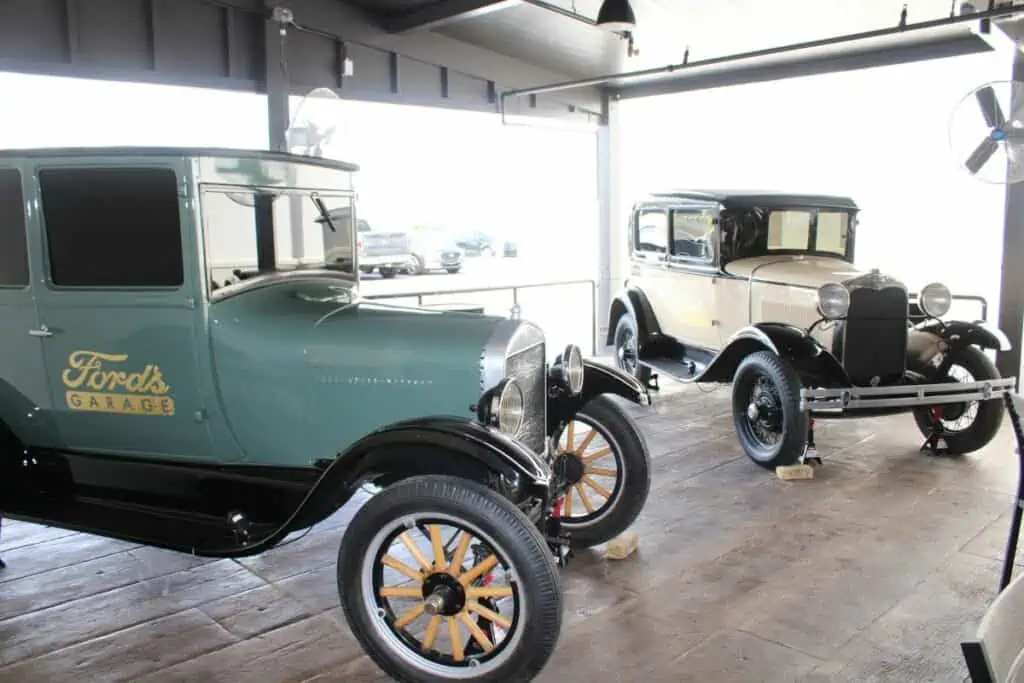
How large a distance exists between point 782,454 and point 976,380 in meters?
1.46

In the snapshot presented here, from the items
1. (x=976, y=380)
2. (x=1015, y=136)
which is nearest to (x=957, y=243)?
(x=1015, y=136)

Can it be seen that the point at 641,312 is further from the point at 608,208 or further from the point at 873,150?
the point at 873,150

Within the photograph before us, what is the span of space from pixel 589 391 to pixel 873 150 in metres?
6.84

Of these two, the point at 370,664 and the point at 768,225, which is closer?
the point at 370,664

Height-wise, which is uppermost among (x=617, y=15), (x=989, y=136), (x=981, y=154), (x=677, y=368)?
(x=617, y=15)

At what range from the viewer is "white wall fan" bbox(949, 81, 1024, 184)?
5523mm

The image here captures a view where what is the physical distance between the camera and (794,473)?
15.8 ft

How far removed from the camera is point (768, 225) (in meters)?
6.21

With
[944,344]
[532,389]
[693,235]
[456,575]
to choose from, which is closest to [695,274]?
[693,235]

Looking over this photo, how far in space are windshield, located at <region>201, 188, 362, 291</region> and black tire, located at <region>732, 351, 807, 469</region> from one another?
105 inches

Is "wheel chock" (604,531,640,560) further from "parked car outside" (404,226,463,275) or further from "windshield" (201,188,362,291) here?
"parked car outside" (404,226,463,275)

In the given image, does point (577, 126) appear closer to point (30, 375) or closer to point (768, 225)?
point (768, 225)

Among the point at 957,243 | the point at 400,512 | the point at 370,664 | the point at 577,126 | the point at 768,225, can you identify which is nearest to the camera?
the point at 400,512

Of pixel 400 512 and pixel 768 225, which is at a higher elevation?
pixel 768 225
